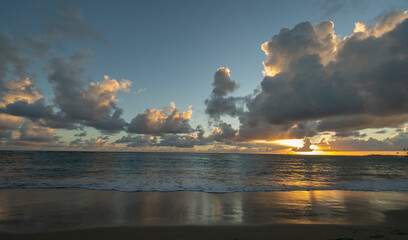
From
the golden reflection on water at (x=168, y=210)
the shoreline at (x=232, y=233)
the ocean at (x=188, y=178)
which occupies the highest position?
the shoreline at (x=232, y=233)

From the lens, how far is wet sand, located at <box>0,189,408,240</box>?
7.60 m

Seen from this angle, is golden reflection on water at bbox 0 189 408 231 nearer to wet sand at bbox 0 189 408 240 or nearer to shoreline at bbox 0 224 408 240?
wet sand at bbox 0 189 408 240

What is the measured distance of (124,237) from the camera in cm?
727

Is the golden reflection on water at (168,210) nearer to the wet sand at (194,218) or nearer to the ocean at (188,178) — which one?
the wet sand at (194,218)

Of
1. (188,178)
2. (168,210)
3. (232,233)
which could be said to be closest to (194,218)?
(168,210)

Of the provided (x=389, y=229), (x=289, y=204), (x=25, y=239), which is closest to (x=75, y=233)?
(x=25, y=239)

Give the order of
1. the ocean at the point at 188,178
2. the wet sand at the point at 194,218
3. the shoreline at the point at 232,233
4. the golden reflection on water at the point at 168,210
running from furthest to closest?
the ocean at the point at 188,178 < the golden reflection on water at the point at 168,210 < the wet sand at the point at 194,218 < the shoreline at the point at 232,233

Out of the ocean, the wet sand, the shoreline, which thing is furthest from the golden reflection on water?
the ocean

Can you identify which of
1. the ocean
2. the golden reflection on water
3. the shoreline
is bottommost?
the ocean

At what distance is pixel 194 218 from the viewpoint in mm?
9266

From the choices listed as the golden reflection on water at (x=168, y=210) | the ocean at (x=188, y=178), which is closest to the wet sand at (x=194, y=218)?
the golden reflection on water at (x=168, y=210)

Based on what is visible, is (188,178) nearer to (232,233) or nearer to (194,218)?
(194,218)

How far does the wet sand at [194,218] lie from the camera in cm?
760

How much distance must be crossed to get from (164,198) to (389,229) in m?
11.8
